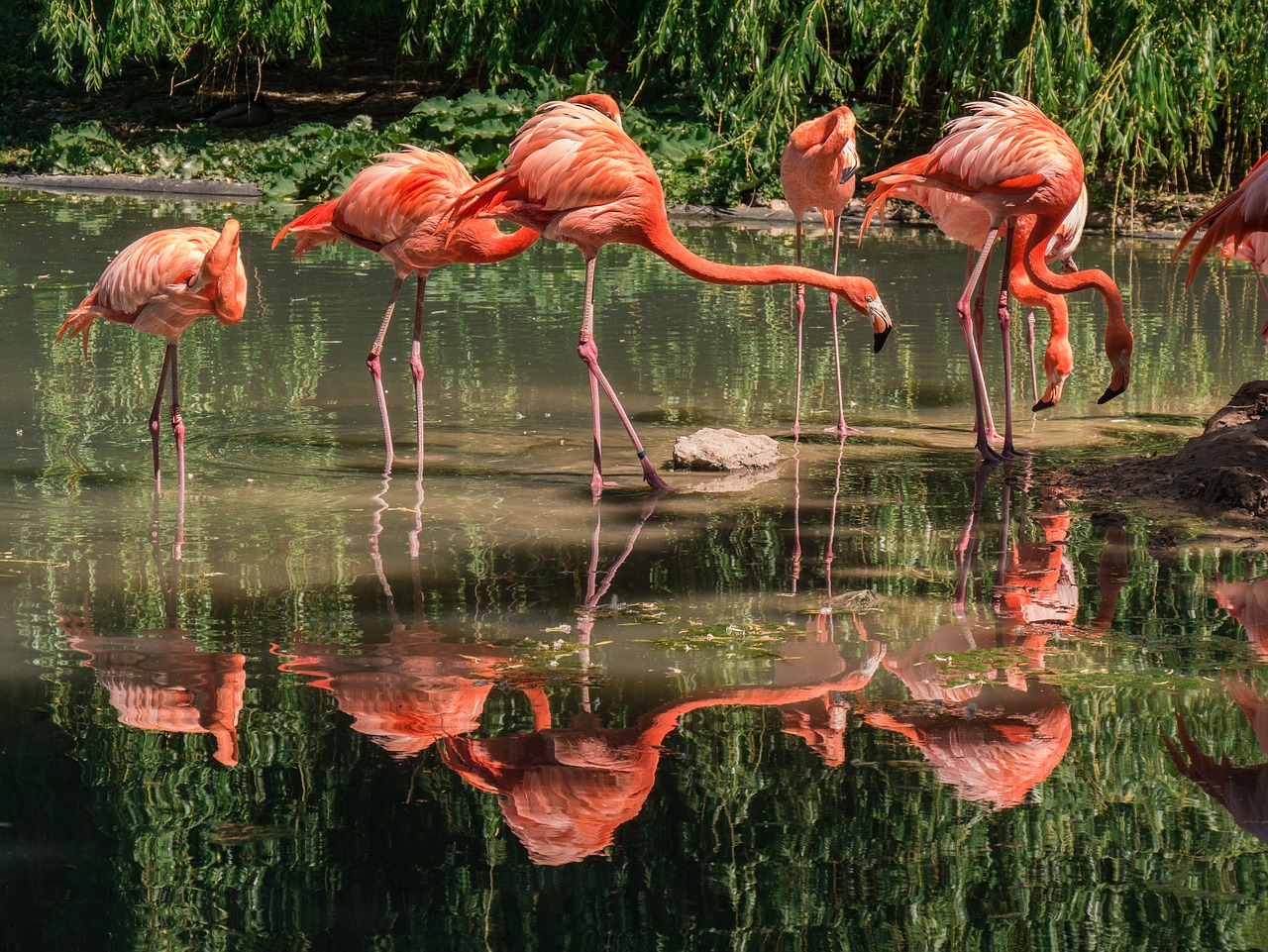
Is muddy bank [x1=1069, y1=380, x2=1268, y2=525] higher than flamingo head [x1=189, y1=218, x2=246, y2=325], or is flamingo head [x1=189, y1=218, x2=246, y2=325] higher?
flamingo head [x1=189, y1=218, x2=246, y2=325]

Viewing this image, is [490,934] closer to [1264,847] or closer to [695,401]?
[1264,847]

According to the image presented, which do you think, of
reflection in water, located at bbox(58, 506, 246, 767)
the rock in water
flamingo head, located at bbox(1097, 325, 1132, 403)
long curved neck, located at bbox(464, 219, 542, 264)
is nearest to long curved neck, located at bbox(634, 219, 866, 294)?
long curved neck, located at bbox(464, 219, 542, 264)

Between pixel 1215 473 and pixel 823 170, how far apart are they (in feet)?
7.60

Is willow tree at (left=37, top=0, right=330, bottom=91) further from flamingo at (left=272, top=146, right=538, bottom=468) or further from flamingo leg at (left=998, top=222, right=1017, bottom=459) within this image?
flamingo leg at (left=998, top=222, right=1017, bottom=459)

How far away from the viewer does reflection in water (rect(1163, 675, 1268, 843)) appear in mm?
2834

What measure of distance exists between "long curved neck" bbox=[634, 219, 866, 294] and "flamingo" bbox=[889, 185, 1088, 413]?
2.94ft

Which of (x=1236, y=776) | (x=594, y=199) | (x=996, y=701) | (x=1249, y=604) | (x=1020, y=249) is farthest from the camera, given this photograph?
(x=1020, y=249)

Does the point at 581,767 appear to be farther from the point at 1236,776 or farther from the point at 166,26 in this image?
the point at 166,26

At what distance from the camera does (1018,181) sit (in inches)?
222

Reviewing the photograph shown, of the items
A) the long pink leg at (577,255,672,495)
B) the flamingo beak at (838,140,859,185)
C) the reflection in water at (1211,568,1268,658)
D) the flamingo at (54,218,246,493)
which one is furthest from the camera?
the flamingo beak at (838,140,859,185)

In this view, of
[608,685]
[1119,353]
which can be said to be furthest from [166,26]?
[608,685]

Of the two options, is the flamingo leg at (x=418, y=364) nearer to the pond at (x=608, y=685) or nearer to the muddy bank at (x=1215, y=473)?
the pond at (x=608, y=685)

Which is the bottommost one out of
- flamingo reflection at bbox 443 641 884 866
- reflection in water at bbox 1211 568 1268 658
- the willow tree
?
flamingo reflection at bbox 443 641 884 866

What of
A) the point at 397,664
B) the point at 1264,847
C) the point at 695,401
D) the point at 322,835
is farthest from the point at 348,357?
the point at 1264,847
